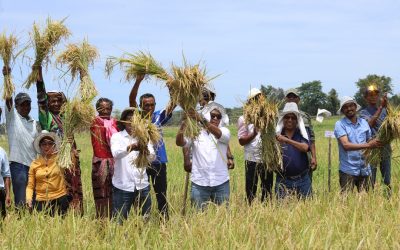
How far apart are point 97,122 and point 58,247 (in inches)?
59.9

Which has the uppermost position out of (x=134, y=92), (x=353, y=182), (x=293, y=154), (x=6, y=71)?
(x=6, y=71)

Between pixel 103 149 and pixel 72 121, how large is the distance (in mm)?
411

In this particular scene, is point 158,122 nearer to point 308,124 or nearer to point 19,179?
point 19,179

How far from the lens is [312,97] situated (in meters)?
81.6

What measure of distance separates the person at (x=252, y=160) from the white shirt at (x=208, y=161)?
465mm

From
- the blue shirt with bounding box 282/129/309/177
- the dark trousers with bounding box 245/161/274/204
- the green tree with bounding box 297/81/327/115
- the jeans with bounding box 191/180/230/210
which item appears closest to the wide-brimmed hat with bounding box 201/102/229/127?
the jeans with bounding box 191/180/230/210

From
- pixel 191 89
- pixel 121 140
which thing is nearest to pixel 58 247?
pixel 121 140

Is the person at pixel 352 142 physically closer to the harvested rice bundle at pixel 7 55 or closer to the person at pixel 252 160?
the person at pixel 252 160

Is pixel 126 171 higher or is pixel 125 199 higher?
pixel 126 171

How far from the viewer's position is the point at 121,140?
15.2 ft

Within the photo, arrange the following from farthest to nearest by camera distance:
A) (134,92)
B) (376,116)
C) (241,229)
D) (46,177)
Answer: (376,116) < (46,177) < (134,92) < (241,229)

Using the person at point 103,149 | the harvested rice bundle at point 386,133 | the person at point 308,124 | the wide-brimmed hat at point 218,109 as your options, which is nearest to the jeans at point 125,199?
the person at point 103,149

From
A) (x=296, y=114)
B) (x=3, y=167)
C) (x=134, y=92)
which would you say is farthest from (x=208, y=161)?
(x=3, y=167)

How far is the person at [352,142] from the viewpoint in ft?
18.5
